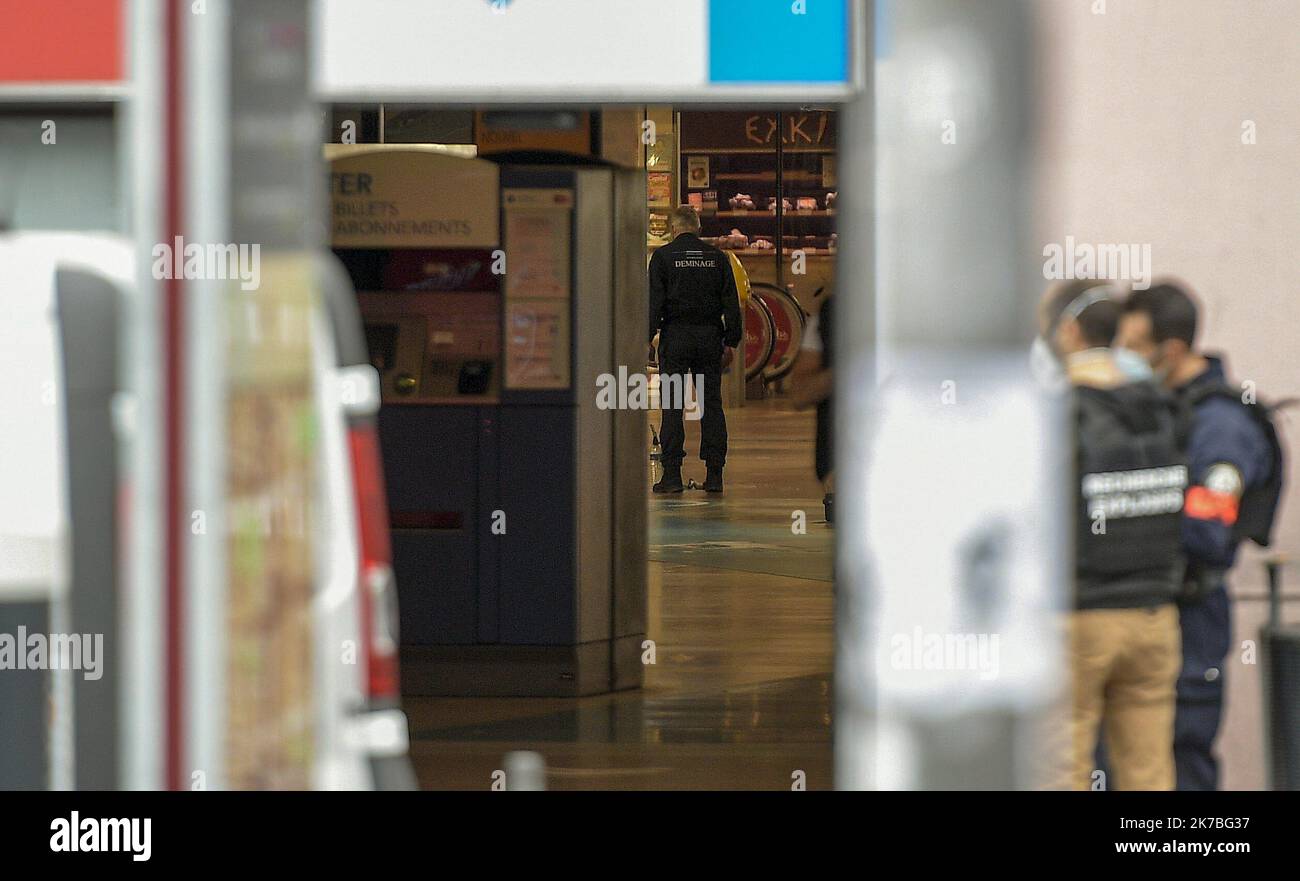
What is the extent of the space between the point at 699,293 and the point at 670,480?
191 cm

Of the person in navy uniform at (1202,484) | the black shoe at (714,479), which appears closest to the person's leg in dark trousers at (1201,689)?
the person in navy uniform at (1202,484)

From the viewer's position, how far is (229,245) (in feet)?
10.5

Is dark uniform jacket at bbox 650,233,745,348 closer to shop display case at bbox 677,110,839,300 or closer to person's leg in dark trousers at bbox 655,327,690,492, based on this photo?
person's leg in dark trousers at bbox 655,327,690,492

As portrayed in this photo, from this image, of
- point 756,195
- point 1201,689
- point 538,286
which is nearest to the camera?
point 1201,689

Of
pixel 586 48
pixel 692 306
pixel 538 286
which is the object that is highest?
pixel 586 48

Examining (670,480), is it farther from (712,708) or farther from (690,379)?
(712,708)

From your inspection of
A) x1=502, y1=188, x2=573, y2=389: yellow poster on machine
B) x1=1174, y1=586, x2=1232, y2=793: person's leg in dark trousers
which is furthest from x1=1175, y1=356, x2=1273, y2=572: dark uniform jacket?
x1=502, y1=188, x2=573, y2=389: yellow poster on machine

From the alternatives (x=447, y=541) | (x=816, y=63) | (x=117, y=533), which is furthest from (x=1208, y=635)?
(x=447, y=541)

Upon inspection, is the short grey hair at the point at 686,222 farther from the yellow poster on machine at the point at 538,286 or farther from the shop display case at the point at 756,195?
the shop display case at the point at 756,195

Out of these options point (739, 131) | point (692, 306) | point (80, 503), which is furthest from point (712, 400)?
point (739, 131)

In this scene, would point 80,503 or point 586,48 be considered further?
point 586,48

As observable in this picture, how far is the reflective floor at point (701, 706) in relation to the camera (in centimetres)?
650

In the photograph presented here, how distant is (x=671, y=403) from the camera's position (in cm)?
1543

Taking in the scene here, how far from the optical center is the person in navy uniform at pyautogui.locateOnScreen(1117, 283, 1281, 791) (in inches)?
190
